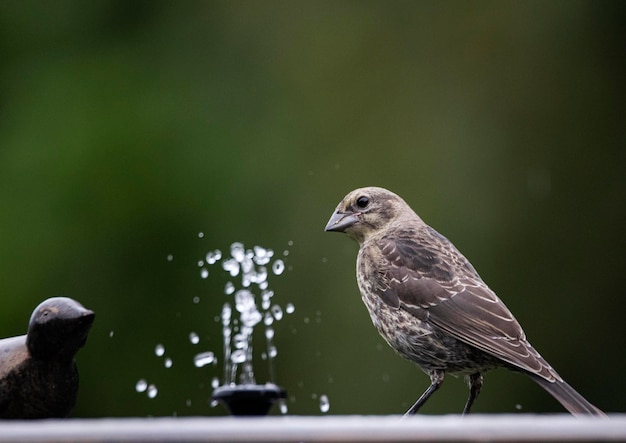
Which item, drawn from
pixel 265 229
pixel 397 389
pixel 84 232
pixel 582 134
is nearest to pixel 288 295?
pixel 265 229

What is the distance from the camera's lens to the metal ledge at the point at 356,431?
1.47 m

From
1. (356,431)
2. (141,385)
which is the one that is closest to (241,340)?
(141,385)

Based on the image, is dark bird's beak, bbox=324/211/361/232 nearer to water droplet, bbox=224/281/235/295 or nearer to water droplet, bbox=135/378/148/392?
water droplet, bbox=224/281/235/295

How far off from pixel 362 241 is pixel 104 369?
5.88 ft

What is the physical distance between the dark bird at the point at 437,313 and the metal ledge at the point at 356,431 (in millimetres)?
1198

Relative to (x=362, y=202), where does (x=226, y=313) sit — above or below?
below

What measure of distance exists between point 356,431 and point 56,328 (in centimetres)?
89

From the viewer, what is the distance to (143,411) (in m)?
4.75

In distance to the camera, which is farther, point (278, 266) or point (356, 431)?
point (278, 266)

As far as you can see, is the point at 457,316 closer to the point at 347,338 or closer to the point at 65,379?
the point at 65,379

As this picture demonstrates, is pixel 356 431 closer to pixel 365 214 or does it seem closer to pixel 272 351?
pixel 365 214

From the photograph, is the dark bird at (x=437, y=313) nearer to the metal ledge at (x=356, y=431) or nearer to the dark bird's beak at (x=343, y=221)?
the dark bird's beak at (x=343, y=221)

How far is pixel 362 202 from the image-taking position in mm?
3463

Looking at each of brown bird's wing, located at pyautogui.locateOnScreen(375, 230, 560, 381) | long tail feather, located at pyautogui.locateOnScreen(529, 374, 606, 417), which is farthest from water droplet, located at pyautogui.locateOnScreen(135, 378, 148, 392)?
long tail feather, located at pyautogui.locateOnScreen(529, 374, 606, 417)
